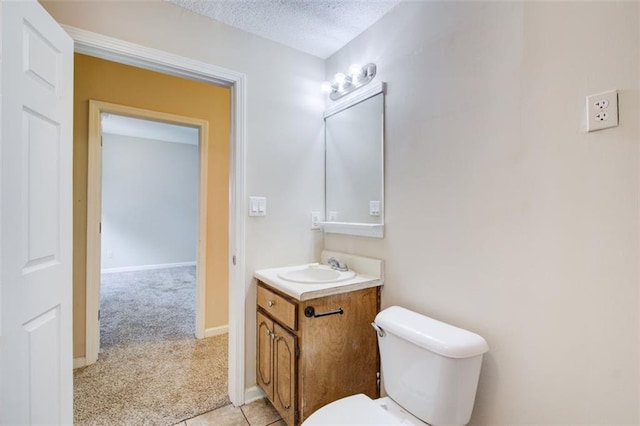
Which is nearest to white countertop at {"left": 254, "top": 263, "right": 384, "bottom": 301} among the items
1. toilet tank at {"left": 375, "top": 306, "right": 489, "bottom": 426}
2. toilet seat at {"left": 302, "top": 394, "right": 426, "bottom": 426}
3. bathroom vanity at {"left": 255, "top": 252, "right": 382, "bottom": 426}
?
bathroom vanity at {"left": 255, "top": 252, "right": 382, "bottom": 426}

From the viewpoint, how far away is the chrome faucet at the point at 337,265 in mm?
1819

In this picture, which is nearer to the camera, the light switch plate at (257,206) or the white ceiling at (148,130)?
the light switch plate at (257,206)

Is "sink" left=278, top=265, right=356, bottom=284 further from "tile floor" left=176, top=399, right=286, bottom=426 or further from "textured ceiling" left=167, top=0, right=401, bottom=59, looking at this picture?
"textured ceiling" left=167, top=0, right=401, bottom=59

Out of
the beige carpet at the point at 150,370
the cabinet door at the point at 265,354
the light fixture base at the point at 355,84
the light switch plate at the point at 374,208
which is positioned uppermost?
the light fixture base at the point at 355,84

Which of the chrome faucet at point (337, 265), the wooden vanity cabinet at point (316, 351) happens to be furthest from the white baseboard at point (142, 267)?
the chrome faucet at point (337, 265)

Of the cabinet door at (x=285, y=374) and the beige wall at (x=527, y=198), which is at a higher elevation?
the beige wall at (x=527, y=198)

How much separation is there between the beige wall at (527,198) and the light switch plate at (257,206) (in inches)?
33.9

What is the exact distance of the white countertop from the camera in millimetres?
1382

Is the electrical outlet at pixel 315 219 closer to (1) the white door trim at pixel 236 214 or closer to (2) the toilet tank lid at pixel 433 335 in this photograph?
(1) the white door trim at pixel 236 214

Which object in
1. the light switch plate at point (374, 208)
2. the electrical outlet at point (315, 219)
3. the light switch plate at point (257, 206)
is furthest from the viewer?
the electrical outlet at point (315, 219)

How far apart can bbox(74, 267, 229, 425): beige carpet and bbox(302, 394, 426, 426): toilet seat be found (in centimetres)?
102
